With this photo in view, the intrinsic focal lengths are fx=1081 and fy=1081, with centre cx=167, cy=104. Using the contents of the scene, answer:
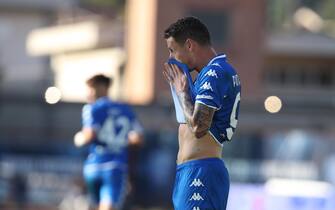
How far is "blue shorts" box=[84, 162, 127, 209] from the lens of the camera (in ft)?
41.7

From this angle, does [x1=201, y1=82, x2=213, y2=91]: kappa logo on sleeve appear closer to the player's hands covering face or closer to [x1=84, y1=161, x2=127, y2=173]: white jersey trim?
the player's hands covering face

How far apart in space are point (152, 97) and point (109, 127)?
36.7 metres

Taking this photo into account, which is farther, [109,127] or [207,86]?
[109,127]

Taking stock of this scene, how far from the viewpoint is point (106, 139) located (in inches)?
494

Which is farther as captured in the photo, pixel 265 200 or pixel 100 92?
pixel 265 200

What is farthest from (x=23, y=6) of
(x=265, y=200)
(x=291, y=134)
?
(x=265, y=200)

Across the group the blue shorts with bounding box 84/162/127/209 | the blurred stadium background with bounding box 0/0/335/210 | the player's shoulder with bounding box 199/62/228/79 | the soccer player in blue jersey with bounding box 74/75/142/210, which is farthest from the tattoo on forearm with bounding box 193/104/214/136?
the blurred stadium background with bounding box 0/0/335/210

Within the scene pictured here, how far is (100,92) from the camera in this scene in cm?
1219

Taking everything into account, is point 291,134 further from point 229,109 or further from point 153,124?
point 229,109

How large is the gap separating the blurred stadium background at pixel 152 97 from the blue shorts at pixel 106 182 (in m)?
4.76

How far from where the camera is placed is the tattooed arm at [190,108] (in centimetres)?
679

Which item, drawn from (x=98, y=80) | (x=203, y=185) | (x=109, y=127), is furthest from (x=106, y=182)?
(x=203, y=185)

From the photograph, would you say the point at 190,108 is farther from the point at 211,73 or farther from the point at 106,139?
the point at 106,139

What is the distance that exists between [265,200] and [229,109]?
34.2 feet
